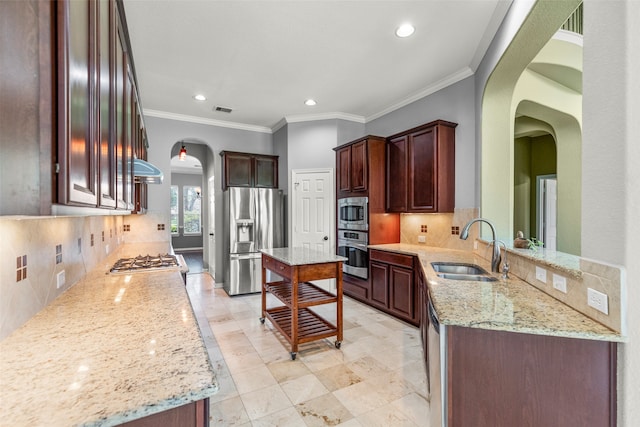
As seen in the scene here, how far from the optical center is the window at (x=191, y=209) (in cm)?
965

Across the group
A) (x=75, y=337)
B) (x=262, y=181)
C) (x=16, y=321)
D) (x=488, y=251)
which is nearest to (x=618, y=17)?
(x=488, y=251)

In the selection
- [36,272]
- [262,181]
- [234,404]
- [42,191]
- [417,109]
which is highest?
[417,109]

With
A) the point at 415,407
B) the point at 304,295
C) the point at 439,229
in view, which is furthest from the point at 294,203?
the point at 415,407

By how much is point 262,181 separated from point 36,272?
4071 millimetres

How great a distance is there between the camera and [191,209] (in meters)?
9.77

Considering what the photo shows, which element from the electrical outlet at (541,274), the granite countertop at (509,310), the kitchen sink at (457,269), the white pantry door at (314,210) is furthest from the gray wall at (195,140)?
the electrical outlet at (541,274)

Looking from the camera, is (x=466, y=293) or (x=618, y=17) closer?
(x=618, y=17)

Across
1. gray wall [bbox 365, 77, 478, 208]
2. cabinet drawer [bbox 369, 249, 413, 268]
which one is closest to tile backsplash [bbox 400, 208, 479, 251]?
gray wall [bbox 365, 77, 478, 208]

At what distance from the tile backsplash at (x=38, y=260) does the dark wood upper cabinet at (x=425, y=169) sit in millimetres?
3284

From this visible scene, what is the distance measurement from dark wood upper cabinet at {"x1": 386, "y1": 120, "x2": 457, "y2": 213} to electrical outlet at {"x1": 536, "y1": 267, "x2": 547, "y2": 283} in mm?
1627

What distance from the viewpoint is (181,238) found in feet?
31.4

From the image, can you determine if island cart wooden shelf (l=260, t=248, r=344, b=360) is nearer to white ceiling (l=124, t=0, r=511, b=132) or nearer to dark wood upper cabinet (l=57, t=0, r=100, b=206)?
dark wood upper cabinet (l=57, t=0, r=100, b=206)

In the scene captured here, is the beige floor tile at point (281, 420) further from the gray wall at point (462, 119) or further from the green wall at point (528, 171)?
the green wall at point (528, 171)

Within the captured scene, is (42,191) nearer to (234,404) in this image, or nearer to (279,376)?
(234,404)
